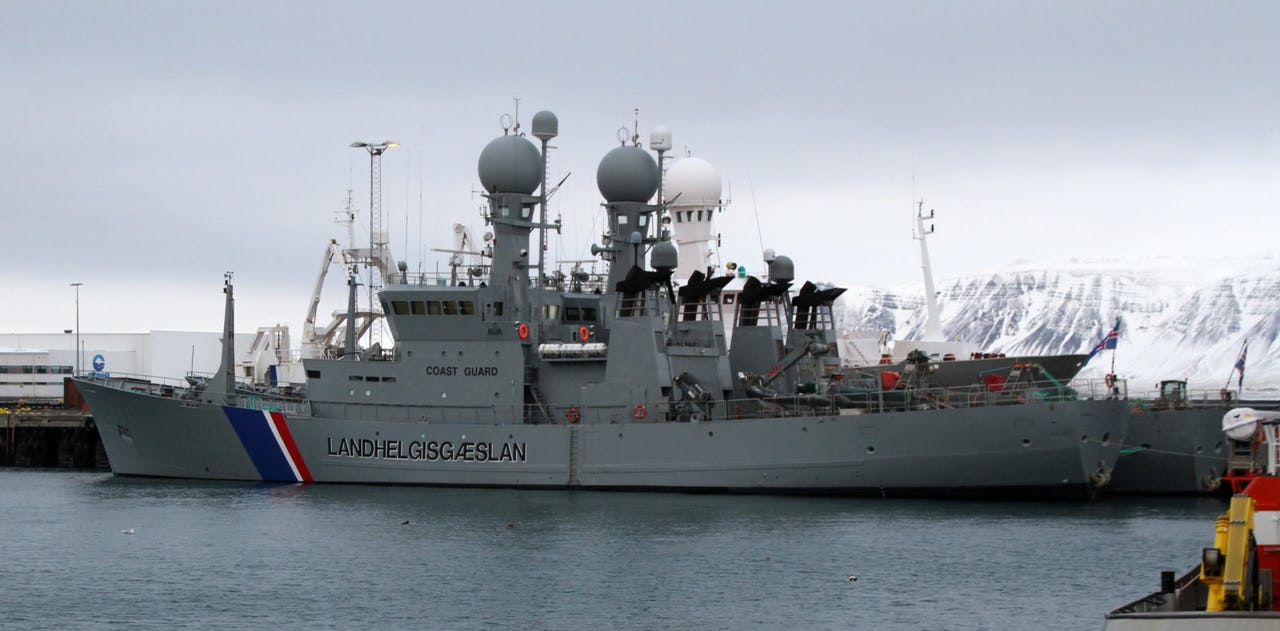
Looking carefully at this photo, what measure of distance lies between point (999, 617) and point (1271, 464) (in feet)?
19.1

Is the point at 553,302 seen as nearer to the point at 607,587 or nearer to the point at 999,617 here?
the point at 607,587

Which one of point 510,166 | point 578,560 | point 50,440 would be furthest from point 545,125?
point 50,440

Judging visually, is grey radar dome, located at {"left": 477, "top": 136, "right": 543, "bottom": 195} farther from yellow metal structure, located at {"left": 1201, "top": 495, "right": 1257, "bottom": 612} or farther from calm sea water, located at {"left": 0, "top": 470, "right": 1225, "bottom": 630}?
yellow metal structure, located at {"left": 1201, "top": 495, "right": 1257, "bottom": 612}

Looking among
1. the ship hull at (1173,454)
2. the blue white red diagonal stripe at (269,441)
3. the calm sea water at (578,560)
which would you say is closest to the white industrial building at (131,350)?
the blue white red diagonal stripe at (269,441)

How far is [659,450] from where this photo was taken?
1201 inches

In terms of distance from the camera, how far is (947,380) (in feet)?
109

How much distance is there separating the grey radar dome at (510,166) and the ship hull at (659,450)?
17.7 ft

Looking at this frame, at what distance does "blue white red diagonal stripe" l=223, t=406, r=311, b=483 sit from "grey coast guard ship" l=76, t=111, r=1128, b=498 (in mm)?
48

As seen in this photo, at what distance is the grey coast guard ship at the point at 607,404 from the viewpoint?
28656 millimetres

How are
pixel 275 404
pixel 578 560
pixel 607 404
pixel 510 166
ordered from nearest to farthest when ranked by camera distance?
1. pixel 578 560
2. pixel 607 404
3. pixel 510 166
4. pixel 275 404

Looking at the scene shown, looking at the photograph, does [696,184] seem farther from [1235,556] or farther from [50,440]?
[1235,556]

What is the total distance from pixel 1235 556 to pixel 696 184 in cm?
3562

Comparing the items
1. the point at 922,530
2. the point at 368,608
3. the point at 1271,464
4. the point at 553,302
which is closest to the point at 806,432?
the point at 922,530

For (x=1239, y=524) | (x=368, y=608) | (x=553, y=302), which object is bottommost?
(x=368, y=608)
